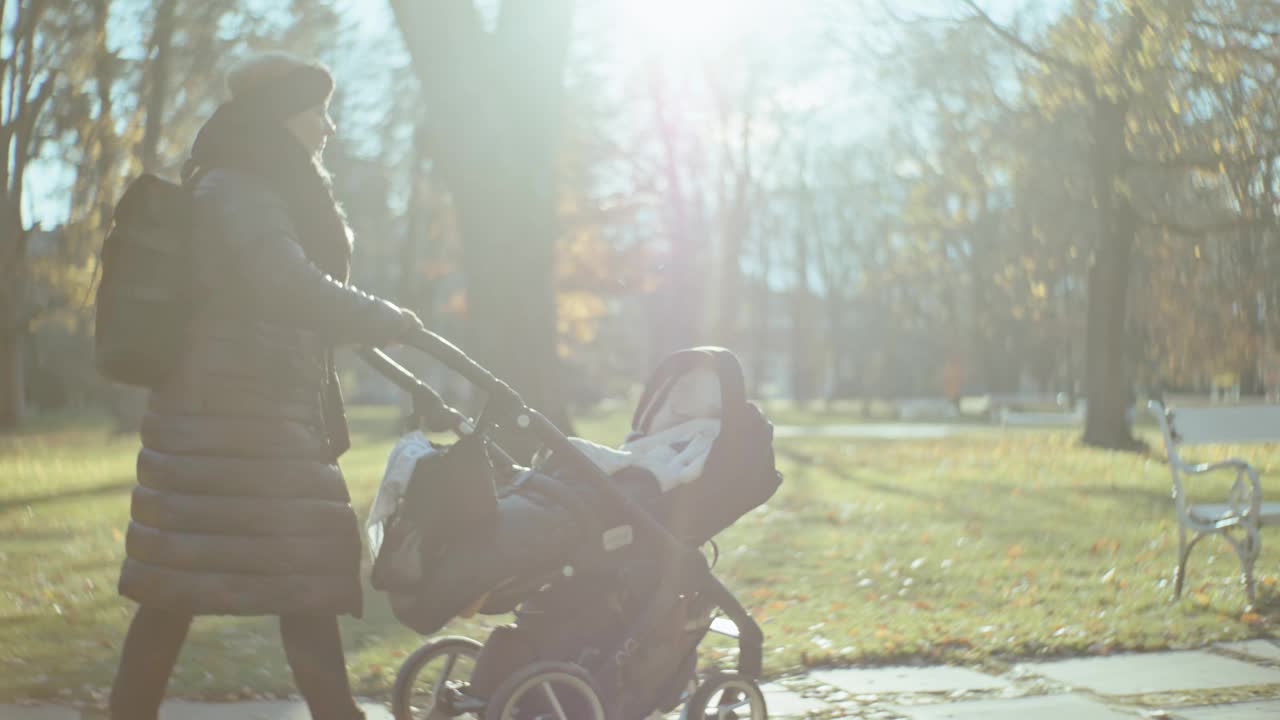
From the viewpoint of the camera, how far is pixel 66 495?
1427cm

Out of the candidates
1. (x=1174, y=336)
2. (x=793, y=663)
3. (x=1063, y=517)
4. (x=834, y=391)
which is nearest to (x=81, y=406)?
(x=834, y=391)

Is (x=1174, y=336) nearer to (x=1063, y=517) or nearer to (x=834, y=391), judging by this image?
(x=1063, y=517)

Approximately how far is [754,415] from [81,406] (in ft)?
162

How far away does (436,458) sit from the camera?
3.50 m

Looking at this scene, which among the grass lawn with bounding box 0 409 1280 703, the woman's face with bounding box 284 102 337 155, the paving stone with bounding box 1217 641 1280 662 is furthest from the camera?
the grass lawn with bounding box 0 409 1280 703

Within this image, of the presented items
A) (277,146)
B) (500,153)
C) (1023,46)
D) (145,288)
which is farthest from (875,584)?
(1023,46)

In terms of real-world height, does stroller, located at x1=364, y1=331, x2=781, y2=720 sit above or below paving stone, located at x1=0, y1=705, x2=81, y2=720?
above

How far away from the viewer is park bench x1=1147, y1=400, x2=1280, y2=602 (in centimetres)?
663

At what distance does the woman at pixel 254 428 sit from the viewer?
331cm

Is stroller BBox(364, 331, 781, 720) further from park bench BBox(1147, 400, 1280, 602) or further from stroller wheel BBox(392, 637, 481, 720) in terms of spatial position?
park bench BBox(1147, 400, 1280, 602)

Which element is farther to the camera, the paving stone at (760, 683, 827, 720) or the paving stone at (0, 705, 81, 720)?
the paving stone at (760, 683, 827, 720)

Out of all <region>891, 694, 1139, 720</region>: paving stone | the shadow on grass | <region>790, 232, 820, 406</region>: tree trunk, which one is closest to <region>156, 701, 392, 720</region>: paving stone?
<region>891, 694, 1139, 720</region>: paving stone

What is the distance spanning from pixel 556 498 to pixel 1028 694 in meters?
2.24

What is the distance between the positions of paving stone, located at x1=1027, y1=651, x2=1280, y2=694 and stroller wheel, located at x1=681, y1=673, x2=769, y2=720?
5.25 feet
